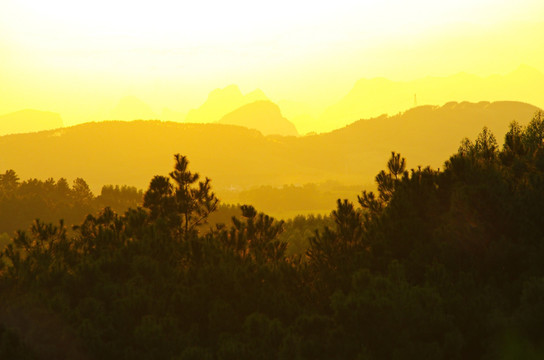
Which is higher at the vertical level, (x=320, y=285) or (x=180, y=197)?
(x=180, y=197)

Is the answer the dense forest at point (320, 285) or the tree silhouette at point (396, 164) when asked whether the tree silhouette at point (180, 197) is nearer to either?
the dense forest at point (320, 285)

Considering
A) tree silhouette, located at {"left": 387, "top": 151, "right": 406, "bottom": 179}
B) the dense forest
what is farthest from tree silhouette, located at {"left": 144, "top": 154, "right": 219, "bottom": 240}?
tree silhouette, located at {"left": 387, "top": 151, "right": 406, "bottom": 179}

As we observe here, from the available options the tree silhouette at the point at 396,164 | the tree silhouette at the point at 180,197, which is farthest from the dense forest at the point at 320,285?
the tree silhouette at the point at 180,197

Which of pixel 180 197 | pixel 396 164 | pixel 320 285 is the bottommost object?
pixel 320 285

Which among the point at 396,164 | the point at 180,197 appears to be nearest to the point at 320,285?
the point at 396,164

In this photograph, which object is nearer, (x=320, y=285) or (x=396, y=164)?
(x=320, y=285)

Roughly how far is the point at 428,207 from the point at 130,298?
1637 cm

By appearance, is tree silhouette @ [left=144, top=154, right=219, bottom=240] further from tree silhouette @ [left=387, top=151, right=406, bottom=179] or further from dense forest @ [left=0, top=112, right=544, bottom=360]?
tree silhouette @ [left=387, top=151, right=406, bottom=179]

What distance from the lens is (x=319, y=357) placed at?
2217 cm

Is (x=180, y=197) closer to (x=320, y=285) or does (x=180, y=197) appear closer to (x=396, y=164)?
(x=320, y=285)

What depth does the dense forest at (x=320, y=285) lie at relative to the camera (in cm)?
2198

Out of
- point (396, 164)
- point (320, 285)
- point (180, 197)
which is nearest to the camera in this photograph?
point (320, 285)

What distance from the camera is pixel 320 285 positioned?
1149 inches

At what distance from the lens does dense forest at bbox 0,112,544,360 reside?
866 inches
